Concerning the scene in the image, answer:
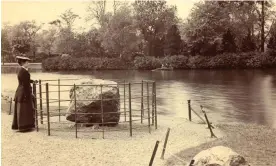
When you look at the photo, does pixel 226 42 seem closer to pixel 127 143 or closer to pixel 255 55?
pixel 255 55

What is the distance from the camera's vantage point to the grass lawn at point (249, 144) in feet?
30.8

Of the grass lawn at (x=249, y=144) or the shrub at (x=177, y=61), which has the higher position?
the shrub at (x=177, y=61)

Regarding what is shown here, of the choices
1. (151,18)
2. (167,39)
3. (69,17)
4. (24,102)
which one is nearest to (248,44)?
(167,39)

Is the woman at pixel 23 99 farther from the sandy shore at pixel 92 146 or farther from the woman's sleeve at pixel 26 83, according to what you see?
the sandy shore at pixel 92 146

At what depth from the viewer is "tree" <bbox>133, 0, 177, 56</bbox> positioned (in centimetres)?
3481

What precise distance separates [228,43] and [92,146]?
38288 mm

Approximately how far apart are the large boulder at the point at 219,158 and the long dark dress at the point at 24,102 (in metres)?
7.10

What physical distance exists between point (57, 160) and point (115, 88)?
385cm

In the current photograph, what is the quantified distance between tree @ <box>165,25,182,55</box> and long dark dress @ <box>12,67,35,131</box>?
91.1 feet

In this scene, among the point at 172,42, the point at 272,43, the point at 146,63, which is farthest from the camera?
the point at 272,43

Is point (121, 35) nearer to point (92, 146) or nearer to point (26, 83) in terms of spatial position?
point (26, 83)

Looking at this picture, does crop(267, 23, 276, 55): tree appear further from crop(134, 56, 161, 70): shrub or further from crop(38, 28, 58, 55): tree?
crop(38, 28, 58, 55): tree

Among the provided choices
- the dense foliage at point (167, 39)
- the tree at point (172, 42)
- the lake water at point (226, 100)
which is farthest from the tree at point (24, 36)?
the lake water at point (226, 100)

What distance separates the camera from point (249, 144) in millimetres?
11023
